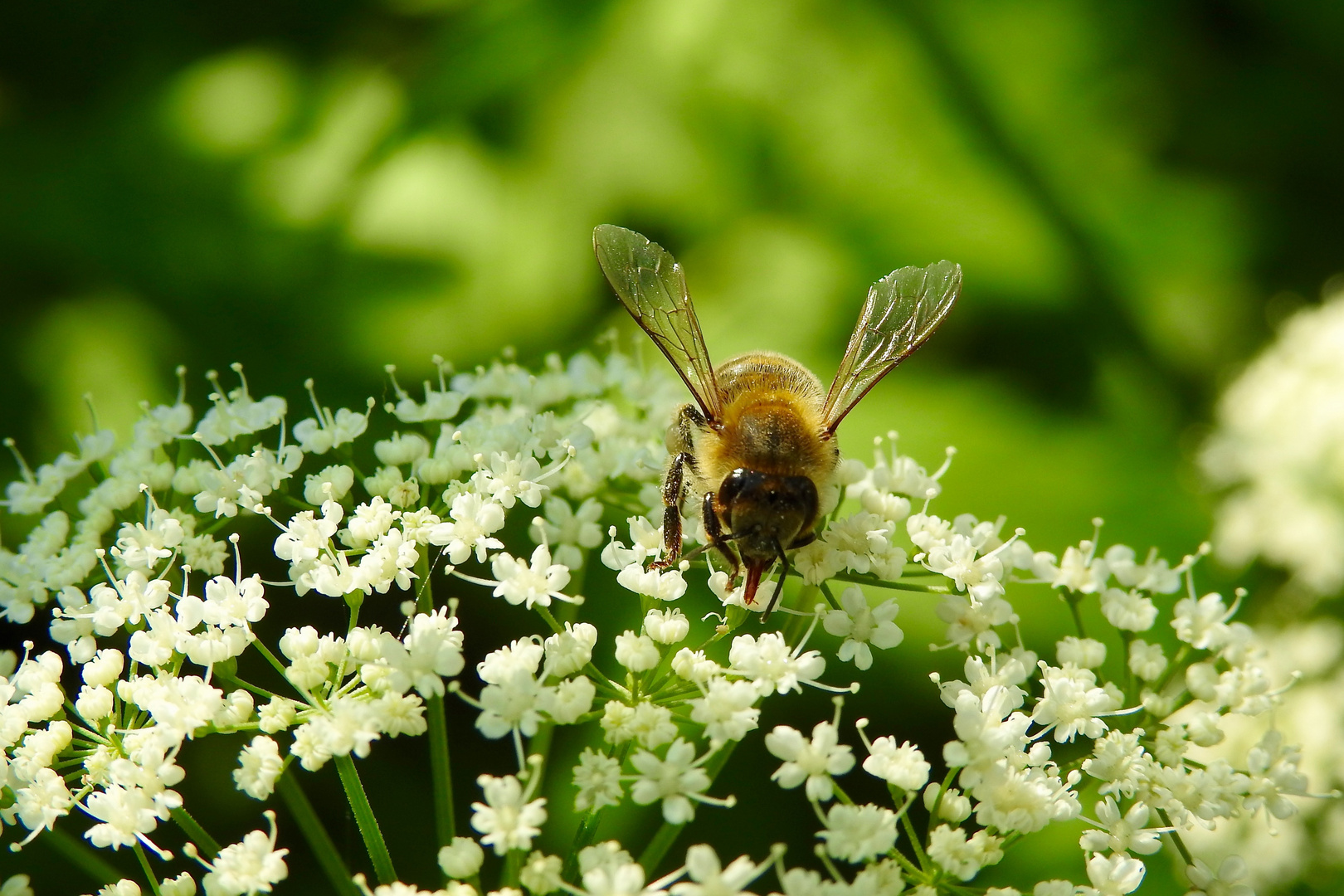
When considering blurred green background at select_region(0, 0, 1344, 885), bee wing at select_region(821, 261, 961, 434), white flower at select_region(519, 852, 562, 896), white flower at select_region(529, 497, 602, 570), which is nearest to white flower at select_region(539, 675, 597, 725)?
white flower at select_region(519, 852, 562, 896)

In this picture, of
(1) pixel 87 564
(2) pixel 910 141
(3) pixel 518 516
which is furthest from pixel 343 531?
(2) pixel 910 141

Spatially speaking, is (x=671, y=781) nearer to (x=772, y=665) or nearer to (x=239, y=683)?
(x=772, y=665)

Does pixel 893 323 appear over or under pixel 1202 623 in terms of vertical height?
over

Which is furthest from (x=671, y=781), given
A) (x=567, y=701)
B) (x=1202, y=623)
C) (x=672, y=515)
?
(x=1202, y=623)

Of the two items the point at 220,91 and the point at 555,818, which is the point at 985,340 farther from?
the point at 220,91

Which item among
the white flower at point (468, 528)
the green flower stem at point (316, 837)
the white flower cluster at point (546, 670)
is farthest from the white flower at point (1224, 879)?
the green flower stem at point (316, 837)

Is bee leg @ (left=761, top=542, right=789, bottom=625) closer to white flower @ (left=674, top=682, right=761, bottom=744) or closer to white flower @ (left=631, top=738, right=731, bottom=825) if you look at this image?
white flower @ (left=674, top=682, right=761, bottom=744)

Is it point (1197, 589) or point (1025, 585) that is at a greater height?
point (1197, 589)
